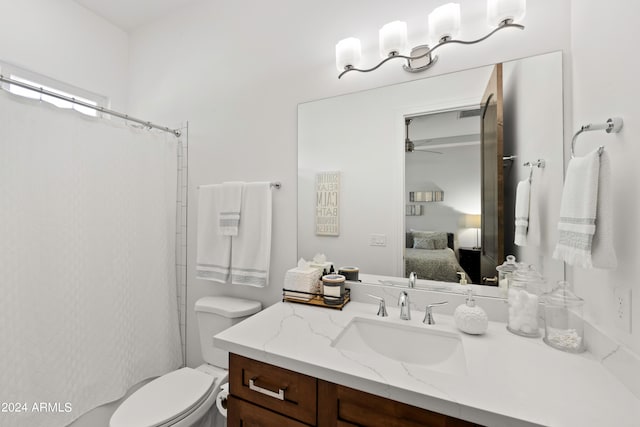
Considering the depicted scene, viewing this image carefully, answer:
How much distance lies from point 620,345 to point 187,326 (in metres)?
2.19

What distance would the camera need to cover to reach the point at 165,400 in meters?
1.28

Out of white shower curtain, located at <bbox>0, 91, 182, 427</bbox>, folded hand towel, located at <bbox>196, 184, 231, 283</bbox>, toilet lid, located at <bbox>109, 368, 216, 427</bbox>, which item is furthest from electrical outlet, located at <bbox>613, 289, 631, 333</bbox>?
white shower curtain, located at <bbox>0, 91, 182, 427</bbox>

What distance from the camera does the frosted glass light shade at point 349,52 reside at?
1327 millimetres

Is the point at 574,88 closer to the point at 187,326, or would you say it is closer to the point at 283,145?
the point at 283,145

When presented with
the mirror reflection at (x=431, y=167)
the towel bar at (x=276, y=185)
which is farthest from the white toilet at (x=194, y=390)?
the towel bar at (x=276, y=185)

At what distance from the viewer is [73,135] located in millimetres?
1471

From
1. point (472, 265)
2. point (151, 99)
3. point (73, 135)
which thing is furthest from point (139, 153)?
point (472, 265)

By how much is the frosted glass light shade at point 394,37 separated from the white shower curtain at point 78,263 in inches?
61.1

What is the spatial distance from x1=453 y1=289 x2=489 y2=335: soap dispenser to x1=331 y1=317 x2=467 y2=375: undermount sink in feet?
0.15

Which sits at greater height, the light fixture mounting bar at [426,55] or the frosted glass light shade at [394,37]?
the frosted glass light shade at [394,37]

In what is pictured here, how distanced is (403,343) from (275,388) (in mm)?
511

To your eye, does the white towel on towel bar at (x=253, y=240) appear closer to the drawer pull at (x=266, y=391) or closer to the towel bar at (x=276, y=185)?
the towel bar at (x=276, y=185)

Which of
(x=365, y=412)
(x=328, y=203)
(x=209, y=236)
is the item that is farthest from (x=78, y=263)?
(x=365, y=412)

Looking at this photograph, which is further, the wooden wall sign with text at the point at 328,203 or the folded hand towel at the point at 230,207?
the folded hand towel at the point at 230,207
